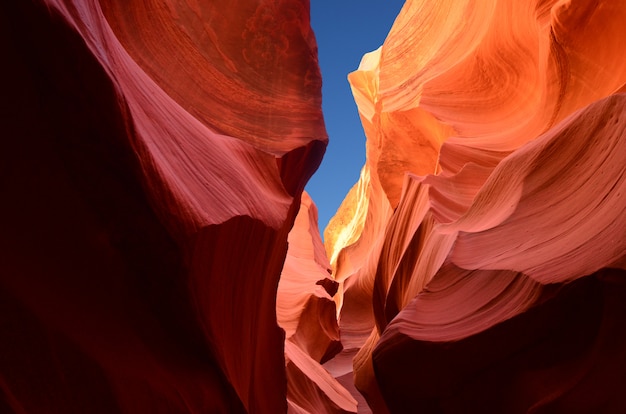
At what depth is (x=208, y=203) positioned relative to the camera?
7.96ft

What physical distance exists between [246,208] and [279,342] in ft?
6.02

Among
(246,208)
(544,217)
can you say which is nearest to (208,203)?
(246,208)

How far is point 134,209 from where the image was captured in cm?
210

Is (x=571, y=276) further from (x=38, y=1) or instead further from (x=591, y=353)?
(x=38, y=1)

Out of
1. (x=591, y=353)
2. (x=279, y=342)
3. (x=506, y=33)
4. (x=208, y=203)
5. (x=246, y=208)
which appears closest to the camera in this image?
(x=208, y=203)

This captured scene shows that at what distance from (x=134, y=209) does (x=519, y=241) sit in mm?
2440

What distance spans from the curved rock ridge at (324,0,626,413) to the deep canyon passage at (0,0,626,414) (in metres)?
0.02

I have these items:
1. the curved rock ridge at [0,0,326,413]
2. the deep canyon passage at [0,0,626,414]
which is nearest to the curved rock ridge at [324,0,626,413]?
the deep canyon passage at [0,0,626,414]

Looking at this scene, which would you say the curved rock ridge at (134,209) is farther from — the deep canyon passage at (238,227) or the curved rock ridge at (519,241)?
the curved rock ridge at (519,241)

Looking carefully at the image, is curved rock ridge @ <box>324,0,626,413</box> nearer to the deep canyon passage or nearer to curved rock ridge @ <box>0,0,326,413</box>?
the deep canyon passage

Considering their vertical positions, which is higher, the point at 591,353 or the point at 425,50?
the point at 425,50

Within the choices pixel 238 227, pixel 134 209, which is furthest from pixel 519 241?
pixel 134 209

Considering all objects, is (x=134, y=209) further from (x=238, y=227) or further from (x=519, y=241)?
(x=519, y=241)

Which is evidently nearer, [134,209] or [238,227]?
[134,209]
